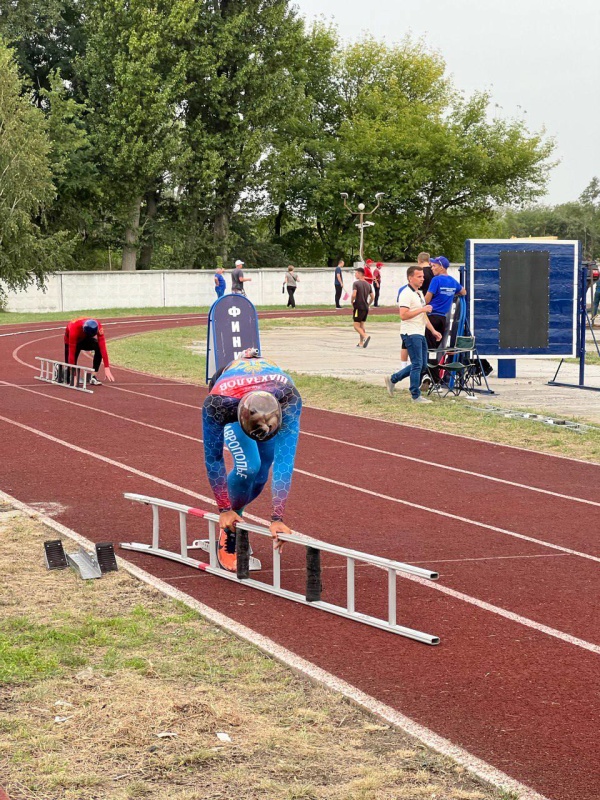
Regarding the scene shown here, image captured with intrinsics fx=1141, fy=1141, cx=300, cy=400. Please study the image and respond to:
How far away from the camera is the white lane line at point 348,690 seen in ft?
13.6

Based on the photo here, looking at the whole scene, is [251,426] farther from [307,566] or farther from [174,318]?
[174,318]

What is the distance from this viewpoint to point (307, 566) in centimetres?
638

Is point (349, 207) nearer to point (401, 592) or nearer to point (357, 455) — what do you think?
point (357, 455)

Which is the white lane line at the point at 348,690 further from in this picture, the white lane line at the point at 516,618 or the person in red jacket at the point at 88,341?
the person in red jacket at the point at 88,341

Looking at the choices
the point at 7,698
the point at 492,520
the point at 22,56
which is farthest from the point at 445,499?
the point at 22,56

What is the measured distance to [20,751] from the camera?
4.36 metres

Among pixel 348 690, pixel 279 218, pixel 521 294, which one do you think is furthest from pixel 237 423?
pixel 279 218

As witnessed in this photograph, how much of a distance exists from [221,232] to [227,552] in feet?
171

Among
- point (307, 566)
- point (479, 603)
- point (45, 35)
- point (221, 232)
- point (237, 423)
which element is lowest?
point (479, 603)

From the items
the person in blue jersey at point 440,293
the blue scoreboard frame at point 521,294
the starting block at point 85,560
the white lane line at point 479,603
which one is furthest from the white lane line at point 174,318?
the starting block at point 85,560

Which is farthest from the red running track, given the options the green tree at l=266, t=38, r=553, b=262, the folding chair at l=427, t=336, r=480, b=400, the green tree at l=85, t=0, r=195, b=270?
the green tree at l=266, t=38, r=553, b=262

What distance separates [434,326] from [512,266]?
6.69ft

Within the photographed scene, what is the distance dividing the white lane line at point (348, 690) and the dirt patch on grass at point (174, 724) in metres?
0.05

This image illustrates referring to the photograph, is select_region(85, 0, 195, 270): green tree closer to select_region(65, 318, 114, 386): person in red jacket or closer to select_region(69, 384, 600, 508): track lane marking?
select_region(65, 318, 114, 386): person in red jacket
